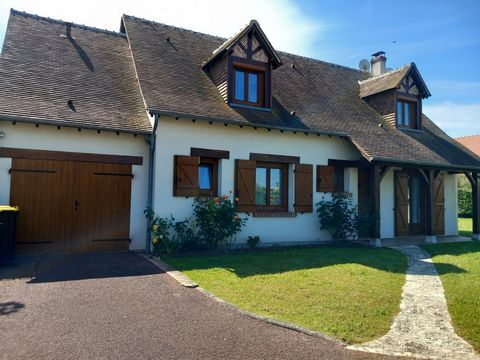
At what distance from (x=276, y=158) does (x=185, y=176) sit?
277cm

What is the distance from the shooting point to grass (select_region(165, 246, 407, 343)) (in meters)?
4.58

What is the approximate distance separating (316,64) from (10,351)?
14698 millimetres

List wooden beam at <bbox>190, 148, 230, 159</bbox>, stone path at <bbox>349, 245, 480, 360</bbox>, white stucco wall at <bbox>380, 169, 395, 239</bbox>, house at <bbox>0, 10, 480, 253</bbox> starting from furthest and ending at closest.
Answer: white stucco wall at <bbox>380, 169, 395, 239</bbox>, wooden beam at <bbox>190, 148, 230, 159</bbox>, house at <bbox>0, 10, 480, 253</bbox>, stone path at <bbox>349, 245, 480, 360</bbox>

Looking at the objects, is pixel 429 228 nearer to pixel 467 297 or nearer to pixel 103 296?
pixel 467 297

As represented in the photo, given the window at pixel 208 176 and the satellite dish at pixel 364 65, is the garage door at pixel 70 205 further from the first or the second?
the satellite dish at pixel 364 65

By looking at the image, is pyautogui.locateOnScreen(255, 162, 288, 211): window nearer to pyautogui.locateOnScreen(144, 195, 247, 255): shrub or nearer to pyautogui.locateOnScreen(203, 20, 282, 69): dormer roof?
pyautogui.locateOnScreen(144, 195, 247, 255): shrub

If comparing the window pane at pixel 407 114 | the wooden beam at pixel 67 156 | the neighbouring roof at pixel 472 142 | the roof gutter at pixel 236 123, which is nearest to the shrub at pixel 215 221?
the roof gutter at pixel 236 123

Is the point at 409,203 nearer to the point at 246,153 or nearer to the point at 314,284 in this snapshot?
the point at 246,153

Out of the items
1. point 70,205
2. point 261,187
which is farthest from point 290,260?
point 70,205

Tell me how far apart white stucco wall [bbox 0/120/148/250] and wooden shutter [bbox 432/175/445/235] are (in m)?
9.96

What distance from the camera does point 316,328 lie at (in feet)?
14.0

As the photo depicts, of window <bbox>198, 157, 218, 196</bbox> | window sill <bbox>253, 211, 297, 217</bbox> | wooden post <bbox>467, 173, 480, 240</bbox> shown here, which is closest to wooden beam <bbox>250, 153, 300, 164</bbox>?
window <bbox>198, 157, 218, 196</bbox>

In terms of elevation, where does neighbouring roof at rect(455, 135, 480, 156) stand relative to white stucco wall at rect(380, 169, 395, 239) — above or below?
above

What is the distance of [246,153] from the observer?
10.2 m
